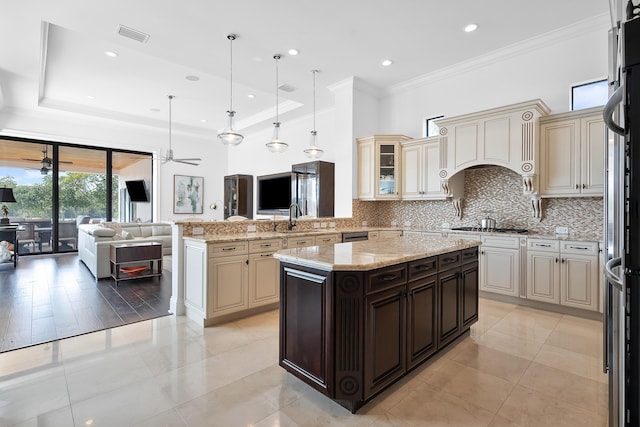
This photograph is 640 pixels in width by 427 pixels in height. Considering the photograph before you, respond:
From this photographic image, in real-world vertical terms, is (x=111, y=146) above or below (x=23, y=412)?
above

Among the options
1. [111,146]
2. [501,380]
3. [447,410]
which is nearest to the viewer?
[447,410]

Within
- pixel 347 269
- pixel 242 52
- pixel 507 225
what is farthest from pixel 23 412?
pixel 507 225

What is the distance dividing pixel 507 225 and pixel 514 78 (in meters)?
2.07

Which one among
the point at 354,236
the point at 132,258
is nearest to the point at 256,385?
the point at 354,236

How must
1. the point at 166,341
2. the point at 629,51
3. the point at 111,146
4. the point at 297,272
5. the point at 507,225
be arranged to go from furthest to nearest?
the point at 111,146 < the point at 507,225 < the point at 166,341 < the point at 297,272 < the point at 629,51

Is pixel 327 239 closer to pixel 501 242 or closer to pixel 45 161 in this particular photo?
pixel 501 242

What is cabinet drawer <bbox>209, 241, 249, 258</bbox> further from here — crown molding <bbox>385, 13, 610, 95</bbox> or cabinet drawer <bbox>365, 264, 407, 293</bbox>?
crown molding <bbox>385, 13, 610, 95</bbox>

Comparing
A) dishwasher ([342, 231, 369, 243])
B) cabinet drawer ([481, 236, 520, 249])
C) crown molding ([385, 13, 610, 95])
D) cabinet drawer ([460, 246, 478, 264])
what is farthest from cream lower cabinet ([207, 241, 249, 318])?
crown molding ([385, 13, 610, 95])

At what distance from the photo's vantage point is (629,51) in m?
0.88

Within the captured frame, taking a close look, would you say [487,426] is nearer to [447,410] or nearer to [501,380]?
[447,410]

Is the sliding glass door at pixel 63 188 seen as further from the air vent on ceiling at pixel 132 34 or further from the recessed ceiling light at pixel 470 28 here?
the recessed ceiling light at pixel 470 28

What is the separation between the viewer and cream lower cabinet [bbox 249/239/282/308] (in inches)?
141

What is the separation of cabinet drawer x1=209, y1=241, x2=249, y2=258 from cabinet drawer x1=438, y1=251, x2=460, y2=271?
80.0 inches

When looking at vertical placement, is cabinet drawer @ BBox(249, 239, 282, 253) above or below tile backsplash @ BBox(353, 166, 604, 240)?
below
